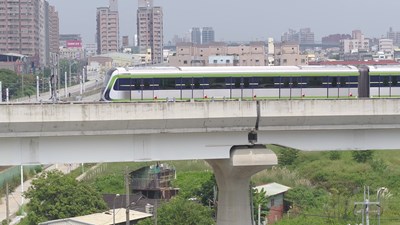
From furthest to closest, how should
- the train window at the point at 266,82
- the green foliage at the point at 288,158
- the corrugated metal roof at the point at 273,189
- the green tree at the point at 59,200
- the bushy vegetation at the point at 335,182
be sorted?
1. the green foliage at the point at 288,158
2. the corrugated metal roof at the point at 273,189
3. the bushy vegetation at the point at 335,182
4. the green tree at the point at 59,200
5. the train window at the point at 266,82

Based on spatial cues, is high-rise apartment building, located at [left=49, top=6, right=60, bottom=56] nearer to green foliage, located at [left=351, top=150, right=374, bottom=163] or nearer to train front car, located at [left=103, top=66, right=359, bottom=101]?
green foliage, located at [left=351, top=150, right=374, bottom=163]

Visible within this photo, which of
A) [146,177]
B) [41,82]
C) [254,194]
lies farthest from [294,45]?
[254,194]

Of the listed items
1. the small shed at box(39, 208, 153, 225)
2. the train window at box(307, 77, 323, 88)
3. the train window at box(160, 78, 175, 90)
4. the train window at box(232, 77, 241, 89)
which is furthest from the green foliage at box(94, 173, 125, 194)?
the train window at box(307, 77, 323, 88)

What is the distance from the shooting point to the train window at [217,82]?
77.2ft

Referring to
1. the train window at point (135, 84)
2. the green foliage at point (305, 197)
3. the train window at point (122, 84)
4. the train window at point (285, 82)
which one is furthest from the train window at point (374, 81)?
the green foliage at point (305, 197)

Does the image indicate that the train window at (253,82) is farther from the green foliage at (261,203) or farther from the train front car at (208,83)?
the green foliage at (261,203)

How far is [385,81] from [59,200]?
13.9 meters

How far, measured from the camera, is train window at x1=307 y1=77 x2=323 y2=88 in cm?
2428

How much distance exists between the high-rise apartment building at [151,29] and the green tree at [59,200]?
124 m

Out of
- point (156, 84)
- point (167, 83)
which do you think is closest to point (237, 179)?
point (167, 83)

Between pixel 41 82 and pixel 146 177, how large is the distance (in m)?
60.6

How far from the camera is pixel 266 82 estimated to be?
23.8 m

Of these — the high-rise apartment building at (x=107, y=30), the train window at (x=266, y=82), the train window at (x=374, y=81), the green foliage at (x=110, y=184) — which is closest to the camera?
the train window at (x=266, y=82)

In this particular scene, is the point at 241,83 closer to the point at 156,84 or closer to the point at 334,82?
the point at 156,84
